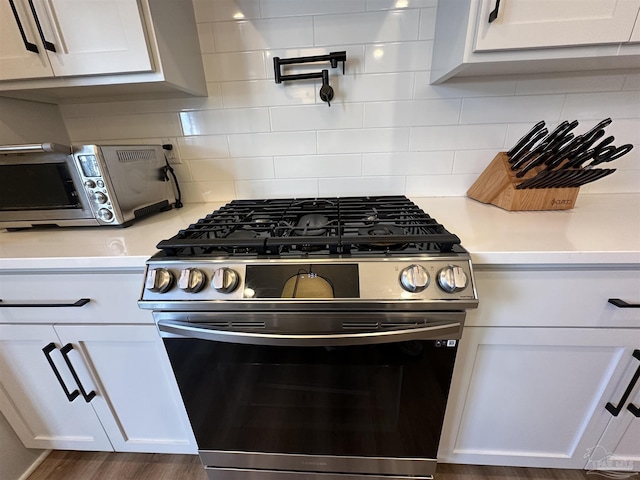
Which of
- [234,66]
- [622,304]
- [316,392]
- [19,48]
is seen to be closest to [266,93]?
[234,66]

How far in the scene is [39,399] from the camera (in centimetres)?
97

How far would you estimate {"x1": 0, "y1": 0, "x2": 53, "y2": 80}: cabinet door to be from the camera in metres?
0.82

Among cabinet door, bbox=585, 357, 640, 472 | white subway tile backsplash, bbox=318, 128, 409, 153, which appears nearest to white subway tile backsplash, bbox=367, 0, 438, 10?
white subway tile backsplash, bbox=318, 128, 409, 153

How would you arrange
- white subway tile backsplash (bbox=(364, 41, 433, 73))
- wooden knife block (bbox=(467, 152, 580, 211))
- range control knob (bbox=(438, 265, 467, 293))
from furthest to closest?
1. white subway tile backsplash (bbox=(364, 41, 433, 73))
2. wooden knife block (bbox=(467, 152, 580, 211))
3. range control knob (bbox=(438, 265, 467, 293))

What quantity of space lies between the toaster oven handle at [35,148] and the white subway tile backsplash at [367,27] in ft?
3.12

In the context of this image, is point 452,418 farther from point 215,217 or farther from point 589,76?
point 589,76

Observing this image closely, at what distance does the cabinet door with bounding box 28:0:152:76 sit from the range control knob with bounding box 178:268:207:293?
69 centimetres

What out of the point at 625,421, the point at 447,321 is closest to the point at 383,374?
the point at 447,321

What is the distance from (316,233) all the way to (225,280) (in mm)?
265

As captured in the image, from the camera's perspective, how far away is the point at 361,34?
1.05 m

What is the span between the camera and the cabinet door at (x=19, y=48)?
820 millimetres

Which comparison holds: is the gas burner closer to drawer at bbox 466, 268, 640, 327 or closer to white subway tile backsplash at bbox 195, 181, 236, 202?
drawer at bbox 466, 268, 640, 327

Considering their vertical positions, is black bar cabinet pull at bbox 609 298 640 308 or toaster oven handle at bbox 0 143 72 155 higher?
toaster oven handle at bbox 0 143 72 155

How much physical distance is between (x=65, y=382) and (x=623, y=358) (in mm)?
1746
